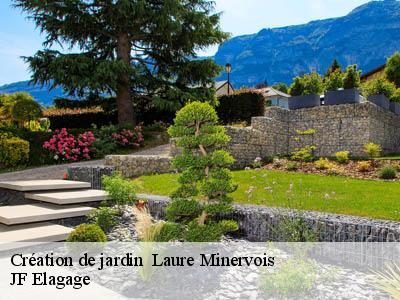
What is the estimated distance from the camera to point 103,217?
231 inches

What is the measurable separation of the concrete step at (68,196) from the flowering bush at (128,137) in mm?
7304

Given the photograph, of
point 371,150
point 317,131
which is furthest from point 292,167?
point 317,131

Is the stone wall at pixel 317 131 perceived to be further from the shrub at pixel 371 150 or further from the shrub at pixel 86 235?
the shrub at pixel 86 235

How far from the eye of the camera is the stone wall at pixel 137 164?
9641mm

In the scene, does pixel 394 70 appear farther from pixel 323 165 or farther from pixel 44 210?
pixel 44 210

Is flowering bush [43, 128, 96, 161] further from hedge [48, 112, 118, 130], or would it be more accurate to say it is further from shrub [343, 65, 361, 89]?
shrub [343, 65, 361, 89]

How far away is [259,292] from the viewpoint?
3.62 m

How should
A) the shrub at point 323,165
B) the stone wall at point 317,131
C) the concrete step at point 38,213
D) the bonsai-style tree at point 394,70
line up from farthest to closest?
the bonsai-style tree at point 394,70 → the stone wall at point 317,131 → the shrub at point 323,165 → the concrete step at point 38,213

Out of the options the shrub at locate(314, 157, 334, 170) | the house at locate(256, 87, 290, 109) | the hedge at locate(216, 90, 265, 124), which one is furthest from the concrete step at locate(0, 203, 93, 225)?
the house at locate(256, 87, 290, 109)

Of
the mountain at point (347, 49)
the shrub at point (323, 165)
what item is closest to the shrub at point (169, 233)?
the shrub at point (323, 165)

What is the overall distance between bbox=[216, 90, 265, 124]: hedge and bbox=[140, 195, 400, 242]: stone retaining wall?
34.1 ft

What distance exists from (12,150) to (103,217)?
7.42 metres

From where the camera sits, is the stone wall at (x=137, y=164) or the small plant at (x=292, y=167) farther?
the small plant at (x=292, y=167)

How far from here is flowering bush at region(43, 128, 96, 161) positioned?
1233 cm
